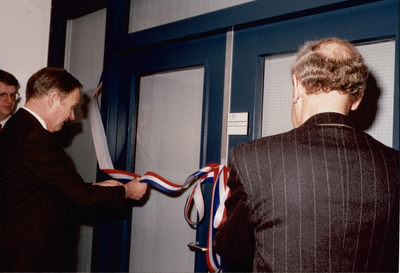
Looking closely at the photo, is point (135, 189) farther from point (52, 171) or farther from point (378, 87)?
point (378, 87)

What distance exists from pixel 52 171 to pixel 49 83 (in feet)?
1.98

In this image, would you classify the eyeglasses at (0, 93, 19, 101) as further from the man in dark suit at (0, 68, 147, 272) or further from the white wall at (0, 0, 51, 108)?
the man in dark suit at (0, 68, 147, 272)

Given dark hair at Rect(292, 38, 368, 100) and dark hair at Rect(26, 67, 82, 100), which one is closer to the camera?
dark hair at Rect(292, 38, 368, 100)

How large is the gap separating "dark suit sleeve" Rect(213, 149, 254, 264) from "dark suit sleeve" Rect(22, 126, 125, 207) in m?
1.04

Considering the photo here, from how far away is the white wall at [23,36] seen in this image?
2.26 m

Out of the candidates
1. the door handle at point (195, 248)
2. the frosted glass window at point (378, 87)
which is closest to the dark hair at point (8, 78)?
the door handle at point (195, 248)

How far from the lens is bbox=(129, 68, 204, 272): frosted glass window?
2164 mm

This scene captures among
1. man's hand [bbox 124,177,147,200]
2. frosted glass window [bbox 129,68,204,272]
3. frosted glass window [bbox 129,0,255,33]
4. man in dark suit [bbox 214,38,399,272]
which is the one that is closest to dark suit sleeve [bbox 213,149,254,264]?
man in dark suit [bbox 214,38,399,272]

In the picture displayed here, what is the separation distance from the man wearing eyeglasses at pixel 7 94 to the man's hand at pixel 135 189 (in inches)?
43.4

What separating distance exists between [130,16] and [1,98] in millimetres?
1154

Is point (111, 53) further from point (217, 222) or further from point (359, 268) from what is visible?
point (359, 268)

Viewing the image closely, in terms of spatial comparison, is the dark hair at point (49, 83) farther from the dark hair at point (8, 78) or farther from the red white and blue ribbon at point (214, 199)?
the red white and blue ribbon at point (214, 199)

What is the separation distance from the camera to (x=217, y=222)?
5.22ft

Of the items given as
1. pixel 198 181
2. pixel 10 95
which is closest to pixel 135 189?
pixel 198 181
